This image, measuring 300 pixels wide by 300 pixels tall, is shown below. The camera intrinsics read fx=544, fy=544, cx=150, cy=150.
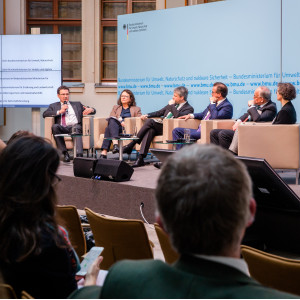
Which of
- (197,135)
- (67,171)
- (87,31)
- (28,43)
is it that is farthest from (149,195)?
(87,31)

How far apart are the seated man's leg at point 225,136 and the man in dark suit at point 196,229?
5.88 m

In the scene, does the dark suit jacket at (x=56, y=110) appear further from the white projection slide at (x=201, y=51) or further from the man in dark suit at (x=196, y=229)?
the man in dark suit at (x=196, y=229)

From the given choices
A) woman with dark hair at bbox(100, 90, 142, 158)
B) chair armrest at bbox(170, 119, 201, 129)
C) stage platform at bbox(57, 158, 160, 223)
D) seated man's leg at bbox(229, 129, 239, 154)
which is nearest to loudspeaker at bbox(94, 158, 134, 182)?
stage platform at bbox(57, 158, 160, 223)

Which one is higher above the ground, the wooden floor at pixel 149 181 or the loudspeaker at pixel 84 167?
the loudspeaker at pixel 84 167

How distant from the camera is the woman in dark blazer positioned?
239 inches

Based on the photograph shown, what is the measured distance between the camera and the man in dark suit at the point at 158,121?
25.5ft

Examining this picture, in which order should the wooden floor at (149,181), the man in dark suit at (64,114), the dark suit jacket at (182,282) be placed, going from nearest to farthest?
the dark suit jacket at (182,282), the wooden floor at (149,181), the man in dark suit at (64,114)

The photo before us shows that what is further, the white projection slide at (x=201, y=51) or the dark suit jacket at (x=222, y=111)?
the white projection slide at (x=201, y=51)

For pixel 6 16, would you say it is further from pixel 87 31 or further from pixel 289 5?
pixel 289 5

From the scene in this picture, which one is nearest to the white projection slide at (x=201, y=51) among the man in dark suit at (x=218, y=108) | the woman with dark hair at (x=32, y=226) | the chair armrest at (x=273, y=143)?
the man in dark suit at (x=218, y=108)

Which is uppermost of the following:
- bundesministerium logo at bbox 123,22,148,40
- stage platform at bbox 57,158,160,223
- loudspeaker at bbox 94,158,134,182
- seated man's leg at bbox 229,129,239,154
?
bundesministerium logo at bbox 123,22,148,40

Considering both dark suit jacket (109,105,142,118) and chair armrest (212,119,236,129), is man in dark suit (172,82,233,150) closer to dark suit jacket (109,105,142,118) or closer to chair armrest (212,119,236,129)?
chair armrest (212,119,236,129)

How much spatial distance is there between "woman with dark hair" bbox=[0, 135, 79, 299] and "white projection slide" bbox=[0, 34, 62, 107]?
762cm

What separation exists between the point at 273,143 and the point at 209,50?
9.98 ft
